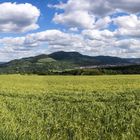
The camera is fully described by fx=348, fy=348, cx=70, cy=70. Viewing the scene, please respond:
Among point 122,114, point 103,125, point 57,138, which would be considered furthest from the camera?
point 122,114

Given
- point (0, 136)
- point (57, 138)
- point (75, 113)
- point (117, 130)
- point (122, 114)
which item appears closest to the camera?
point (0, 136)

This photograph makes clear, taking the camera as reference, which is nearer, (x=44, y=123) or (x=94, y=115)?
(x=44, y=123)

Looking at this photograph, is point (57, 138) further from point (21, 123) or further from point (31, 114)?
point (31, 114)

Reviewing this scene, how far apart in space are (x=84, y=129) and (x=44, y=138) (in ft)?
7.34

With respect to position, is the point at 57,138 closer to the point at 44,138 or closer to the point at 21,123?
the point at 44,138

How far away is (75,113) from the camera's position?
1802 centimetres

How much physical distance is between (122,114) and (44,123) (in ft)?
13.1

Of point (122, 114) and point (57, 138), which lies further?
point (122, 114)

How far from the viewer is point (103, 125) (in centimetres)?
1451

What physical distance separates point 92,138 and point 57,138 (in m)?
1.28

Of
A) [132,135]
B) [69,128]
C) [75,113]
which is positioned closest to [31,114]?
[75,113]

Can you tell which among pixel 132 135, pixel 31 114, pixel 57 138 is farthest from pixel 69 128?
pixel 31 114

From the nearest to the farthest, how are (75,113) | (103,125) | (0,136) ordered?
1. (0,136)
2. (103,125)
3. (75,113)

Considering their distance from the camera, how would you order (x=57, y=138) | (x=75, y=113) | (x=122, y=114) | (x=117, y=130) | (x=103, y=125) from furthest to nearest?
(x=75, y=113)
(x=122, y=114)
(x=103, y=125)
(x=117, y=130)
(x=57, y=138)
